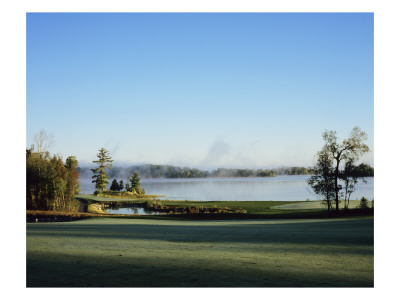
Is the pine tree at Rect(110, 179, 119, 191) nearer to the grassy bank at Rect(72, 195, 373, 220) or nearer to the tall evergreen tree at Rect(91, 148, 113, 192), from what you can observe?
the tall evergreen tree at Rect(91, 148, 113, 192)

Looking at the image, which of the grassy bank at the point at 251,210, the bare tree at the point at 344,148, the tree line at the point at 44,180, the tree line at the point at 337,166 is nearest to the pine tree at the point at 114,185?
the grassy bank at the point at 251,210

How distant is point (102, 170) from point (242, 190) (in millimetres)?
13622

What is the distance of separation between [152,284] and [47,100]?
682 cm

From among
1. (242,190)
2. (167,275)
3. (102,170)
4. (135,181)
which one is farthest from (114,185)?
(167,275)

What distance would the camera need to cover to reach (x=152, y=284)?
348cm

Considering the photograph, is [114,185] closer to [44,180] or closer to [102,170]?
[102,170]

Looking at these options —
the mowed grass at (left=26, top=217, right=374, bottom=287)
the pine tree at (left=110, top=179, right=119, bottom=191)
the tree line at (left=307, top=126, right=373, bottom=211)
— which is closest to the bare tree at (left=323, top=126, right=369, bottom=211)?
the tree line at (left=307, top=126, right=373, bottom=211)

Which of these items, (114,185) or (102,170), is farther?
(114,185)

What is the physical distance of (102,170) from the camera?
29.6m

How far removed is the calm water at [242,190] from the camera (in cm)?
2306

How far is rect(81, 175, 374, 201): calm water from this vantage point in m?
23.1
